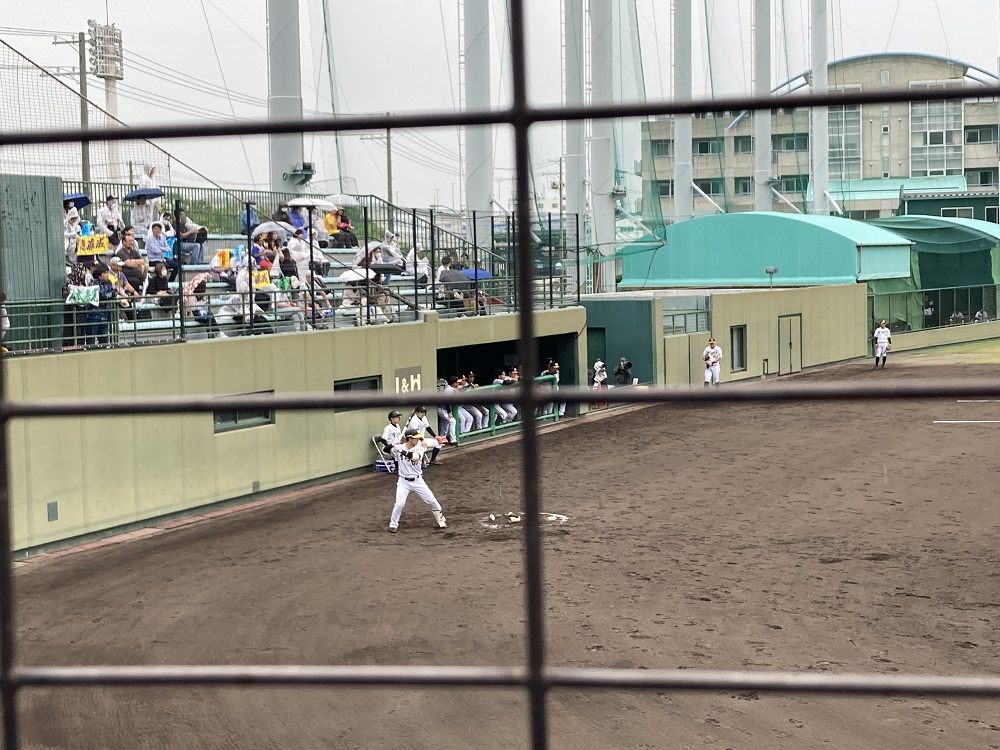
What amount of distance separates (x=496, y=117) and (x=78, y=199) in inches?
472

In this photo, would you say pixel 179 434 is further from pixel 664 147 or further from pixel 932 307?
pixel 664 147

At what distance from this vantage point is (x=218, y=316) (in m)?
14.2

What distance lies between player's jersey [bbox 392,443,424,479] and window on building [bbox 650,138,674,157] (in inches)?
1056

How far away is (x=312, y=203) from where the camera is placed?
15.1 m

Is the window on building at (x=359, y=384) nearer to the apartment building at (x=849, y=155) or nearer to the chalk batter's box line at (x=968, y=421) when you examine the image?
the apartment building at (x=849, y=155)

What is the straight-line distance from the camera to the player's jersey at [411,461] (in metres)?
12.0

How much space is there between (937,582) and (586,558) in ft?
11.7

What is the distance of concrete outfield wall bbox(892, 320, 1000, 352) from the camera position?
108 feet

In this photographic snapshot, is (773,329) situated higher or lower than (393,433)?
higher

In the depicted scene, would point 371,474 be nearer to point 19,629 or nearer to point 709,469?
point 709,469

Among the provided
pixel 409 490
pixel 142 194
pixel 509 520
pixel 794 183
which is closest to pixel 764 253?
pixel 794 183

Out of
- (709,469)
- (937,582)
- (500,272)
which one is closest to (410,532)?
(937,582)

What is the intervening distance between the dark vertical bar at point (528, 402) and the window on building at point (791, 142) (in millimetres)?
42637

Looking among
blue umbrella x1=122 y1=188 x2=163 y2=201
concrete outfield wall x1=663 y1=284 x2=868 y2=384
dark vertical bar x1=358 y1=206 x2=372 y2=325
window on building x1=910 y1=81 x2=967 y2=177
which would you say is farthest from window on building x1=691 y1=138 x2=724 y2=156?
blue umbrella x1=122 y1=188 x2=163 y2=201
